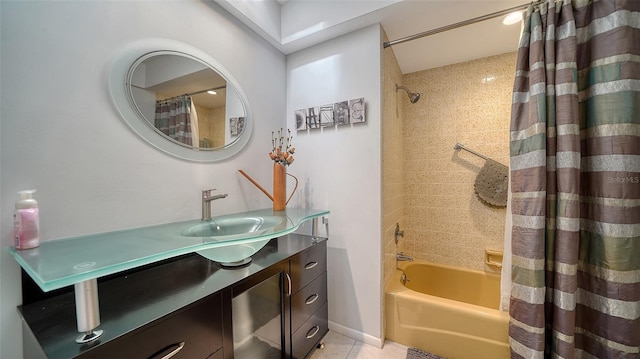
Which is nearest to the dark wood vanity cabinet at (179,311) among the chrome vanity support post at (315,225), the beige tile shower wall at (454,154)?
the chrome vanity support post at (315,225)

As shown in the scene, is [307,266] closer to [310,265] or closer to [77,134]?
[310,265]

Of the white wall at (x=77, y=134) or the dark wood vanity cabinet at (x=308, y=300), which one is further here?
the dark wood vanity cabinet at (x=308, y=300)

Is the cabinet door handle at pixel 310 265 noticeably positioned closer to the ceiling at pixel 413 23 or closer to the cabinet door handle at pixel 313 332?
the cabinet door handle at pixel 313 332

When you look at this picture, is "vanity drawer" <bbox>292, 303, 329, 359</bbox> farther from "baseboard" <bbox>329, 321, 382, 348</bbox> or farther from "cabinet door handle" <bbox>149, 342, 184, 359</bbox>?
"cabinet door handle" <bbox>149, 342, 184, 359</bbox>

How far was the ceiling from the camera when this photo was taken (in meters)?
1.38

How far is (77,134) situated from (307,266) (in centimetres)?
126

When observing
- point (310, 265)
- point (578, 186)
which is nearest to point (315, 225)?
point (310, 265)

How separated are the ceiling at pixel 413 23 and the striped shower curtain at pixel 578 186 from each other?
36 centimetres

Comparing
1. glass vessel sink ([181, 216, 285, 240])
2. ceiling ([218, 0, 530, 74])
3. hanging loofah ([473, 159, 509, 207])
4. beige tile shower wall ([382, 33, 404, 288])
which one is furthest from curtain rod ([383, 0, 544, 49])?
glass vessel sink ([181, 216, 285, 240])

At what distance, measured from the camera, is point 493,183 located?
1952mm

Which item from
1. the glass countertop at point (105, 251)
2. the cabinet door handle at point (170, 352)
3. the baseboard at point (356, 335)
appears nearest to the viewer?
the glass countertop at point (105, 251)

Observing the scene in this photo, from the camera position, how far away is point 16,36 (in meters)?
0.76

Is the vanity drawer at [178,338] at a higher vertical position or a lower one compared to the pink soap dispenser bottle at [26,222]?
lower

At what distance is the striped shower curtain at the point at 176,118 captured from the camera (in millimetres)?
1115
